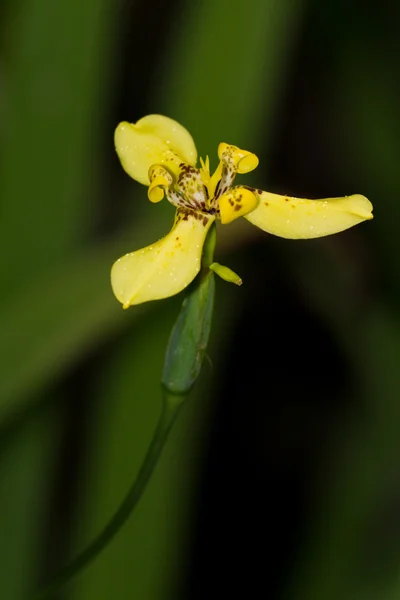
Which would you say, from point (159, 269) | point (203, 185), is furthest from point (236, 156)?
point (159, 269)

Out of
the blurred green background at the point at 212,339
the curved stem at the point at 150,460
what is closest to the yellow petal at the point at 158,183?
the curved stem at the point at 150,460

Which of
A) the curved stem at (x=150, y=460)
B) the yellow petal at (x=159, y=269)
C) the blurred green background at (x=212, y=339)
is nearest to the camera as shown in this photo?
the yellow petal at (x=159, y=269)

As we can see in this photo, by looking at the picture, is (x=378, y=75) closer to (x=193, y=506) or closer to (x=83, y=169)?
(x=83, y=169)

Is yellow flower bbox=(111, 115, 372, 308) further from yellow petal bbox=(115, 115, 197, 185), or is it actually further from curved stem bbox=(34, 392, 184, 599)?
curved stem bbox=(34, 392, 184, 599)

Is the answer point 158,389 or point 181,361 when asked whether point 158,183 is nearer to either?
point 181,361

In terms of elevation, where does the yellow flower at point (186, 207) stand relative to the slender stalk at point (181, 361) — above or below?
above

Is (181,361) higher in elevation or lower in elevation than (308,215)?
lower

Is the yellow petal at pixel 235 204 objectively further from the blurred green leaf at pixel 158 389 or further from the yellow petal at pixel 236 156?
the blurred green leaf at pixel 158 389

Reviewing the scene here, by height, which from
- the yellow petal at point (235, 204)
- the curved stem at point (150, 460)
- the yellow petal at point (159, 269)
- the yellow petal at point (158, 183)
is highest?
the yellow petal at point (158, 183)
